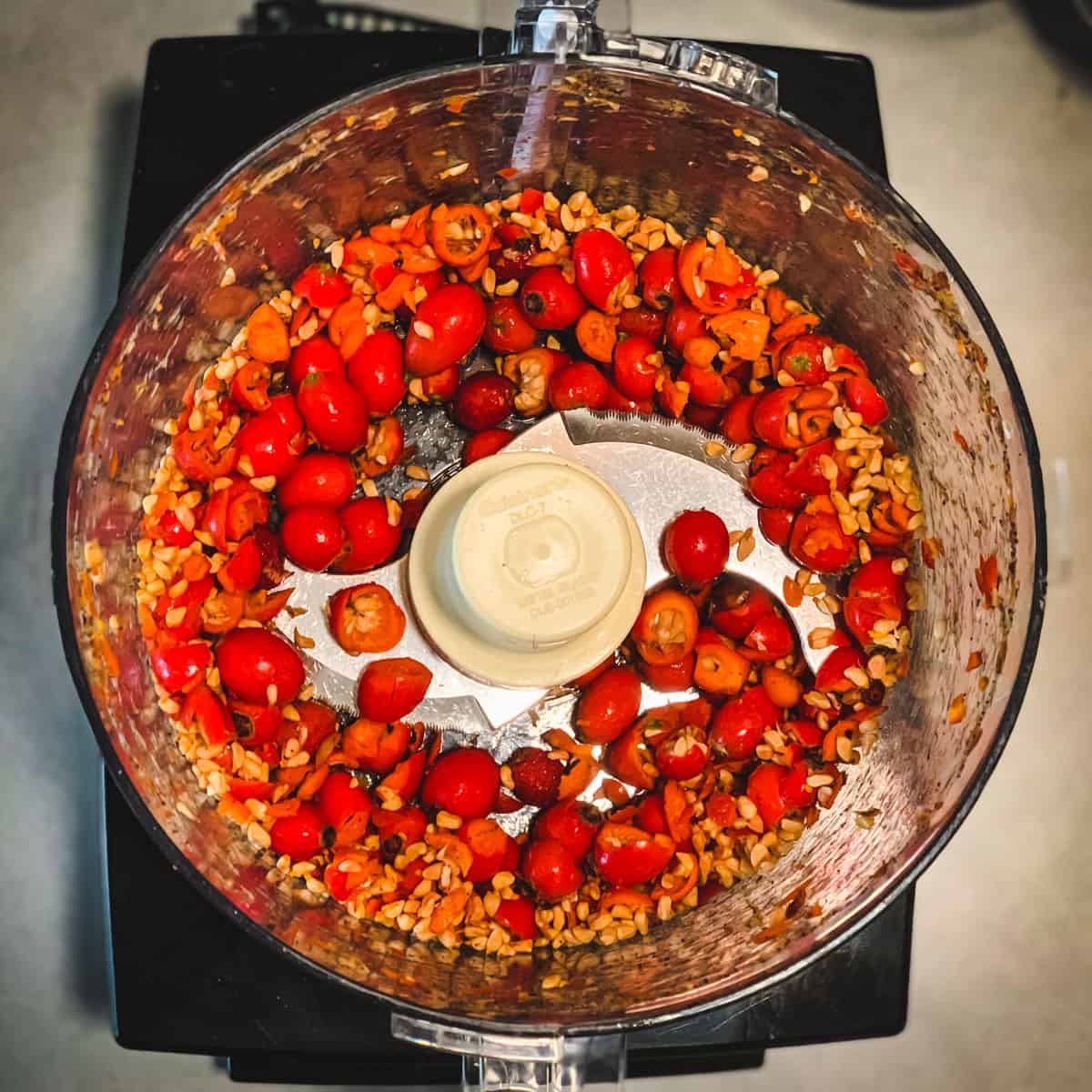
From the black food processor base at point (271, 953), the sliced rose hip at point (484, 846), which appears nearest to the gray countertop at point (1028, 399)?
the black food processor base at point (271, 953)

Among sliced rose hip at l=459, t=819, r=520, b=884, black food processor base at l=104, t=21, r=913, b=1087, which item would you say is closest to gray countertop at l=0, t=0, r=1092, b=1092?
black food processor base at l=104, t=21, r=913, b=1087

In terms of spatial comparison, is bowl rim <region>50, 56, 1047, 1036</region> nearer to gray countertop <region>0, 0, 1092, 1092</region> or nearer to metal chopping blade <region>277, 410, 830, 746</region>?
metal chopping blade <region>277, 410, 830, 746</region>

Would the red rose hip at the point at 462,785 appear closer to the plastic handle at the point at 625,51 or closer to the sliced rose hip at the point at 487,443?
the sliced rose hip at the point at 487,443

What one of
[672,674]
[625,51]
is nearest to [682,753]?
[672,674]

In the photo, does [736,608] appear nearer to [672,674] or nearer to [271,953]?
[672,674]

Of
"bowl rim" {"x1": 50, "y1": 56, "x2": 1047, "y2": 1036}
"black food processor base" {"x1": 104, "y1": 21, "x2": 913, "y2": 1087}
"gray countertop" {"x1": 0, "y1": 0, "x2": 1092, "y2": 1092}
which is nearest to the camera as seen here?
"bowl rim" {"x1": 50, "y1": 56, "x2": 1047, "y2": 1036}

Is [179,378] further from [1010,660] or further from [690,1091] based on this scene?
[690,1091]

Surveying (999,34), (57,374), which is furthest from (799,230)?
(57,374)
